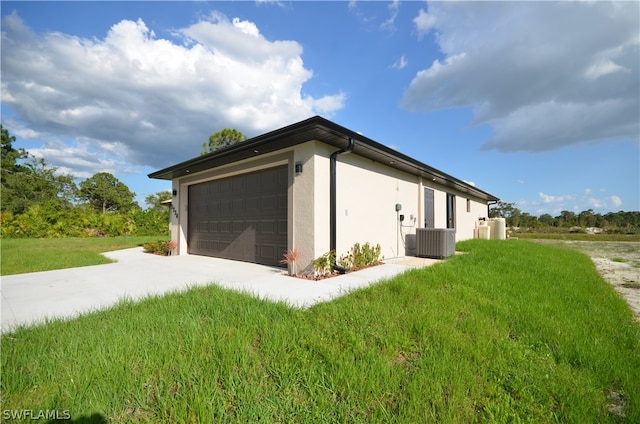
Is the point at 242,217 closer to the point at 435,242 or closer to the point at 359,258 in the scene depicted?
the point at 359,258

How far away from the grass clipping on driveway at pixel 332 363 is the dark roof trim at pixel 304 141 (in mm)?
3396

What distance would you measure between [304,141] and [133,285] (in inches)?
177

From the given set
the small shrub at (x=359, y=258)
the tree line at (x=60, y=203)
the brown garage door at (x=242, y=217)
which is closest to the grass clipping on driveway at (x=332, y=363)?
the small shrub at (x=359, y=258)

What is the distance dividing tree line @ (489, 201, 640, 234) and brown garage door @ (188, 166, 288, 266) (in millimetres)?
29949

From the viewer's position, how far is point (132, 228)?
63.3ft

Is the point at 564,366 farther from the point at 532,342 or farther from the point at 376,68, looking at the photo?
the point at 376,68

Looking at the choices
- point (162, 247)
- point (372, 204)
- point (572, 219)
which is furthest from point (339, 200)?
point (572, 219)

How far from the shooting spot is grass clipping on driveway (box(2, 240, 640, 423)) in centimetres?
171

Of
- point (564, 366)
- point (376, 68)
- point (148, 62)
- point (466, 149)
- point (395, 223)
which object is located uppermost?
point (148, 62)

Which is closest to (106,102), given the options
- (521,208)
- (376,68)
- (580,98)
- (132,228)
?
(132,228)

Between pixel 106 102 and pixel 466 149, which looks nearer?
pixel 106 102

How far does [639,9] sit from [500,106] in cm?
659

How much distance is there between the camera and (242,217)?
314 inches

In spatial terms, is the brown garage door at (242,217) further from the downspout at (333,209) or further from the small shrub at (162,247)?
the downspout at (333,209)
